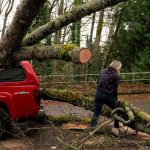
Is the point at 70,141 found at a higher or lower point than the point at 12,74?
lower

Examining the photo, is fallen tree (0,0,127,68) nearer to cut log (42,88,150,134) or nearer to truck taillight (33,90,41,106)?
cut log (42,88,150,134)

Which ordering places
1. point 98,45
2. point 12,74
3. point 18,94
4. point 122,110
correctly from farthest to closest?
1. point 98,45
2. point 12,74
3. point 18,94
4. point 122,110

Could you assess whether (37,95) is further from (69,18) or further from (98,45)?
(98,45)

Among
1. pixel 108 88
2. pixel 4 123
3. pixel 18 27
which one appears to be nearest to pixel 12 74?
pixel 4 123

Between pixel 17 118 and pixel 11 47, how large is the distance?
3.15m

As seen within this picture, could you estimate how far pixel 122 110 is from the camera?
1074cm

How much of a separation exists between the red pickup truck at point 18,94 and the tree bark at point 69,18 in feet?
8.04

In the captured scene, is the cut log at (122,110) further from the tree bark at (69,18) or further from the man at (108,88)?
the tree bark at (69,18)

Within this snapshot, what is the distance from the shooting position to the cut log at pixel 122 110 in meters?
10.4

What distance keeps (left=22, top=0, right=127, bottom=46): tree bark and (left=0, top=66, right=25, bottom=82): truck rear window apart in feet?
8.29

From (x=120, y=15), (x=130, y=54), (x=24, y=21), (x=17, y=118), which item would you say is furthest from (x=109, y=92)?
(x=130, y=54)

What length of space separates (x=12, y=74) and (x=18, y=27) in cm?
374

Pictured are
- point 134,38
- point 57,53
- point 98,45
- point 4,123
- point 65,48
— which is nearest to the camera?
point 65,48

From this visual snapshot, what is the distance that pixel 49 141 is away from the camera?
11.1 m
